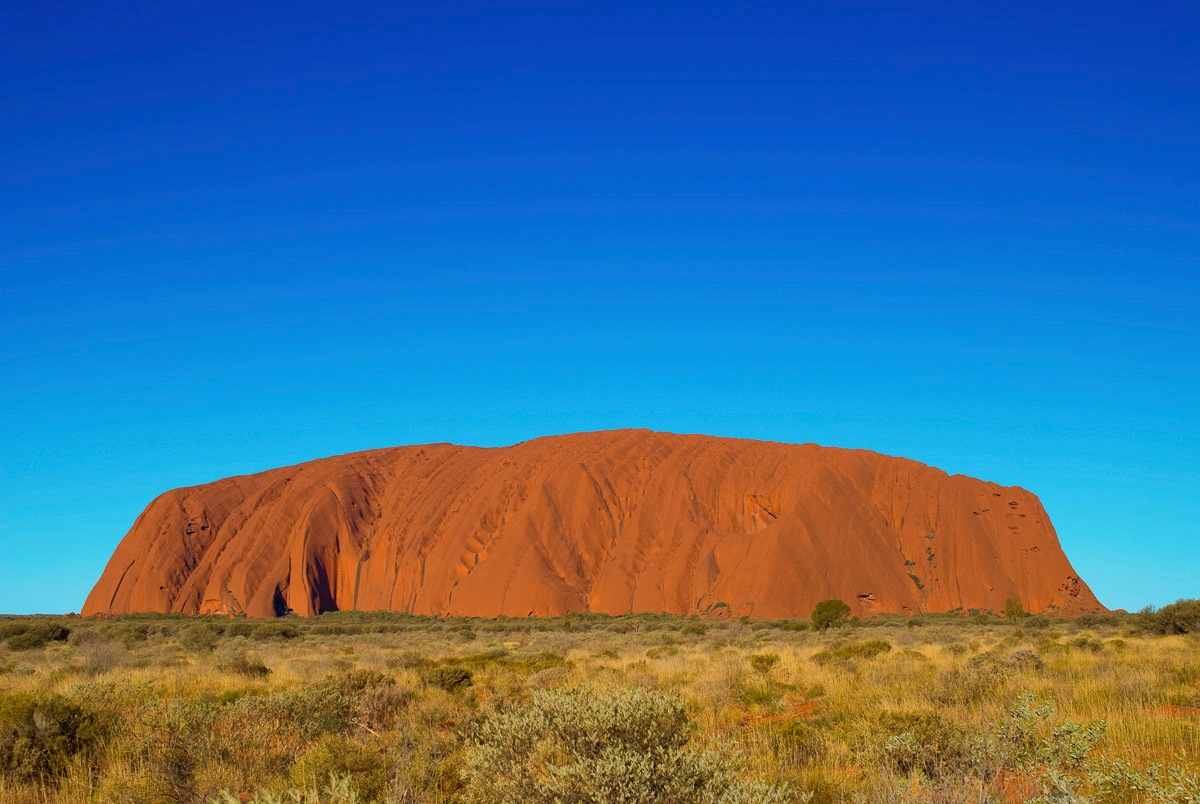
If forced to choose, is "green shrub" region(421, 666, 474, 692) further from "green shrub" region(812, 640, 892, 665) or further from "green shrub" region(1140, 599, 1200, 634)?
"green shrub" region(1140, 599, 1200, 634)

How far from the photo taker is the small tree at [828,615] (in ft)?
123

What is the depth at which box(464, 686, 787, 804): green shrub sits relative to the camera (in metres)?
4.23

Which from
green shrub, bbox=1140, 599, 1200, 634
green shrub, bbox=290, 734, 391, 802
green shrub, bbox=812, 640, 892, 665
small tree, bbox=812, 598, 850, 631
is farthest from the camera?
small tree, bbox=812, 598, 850, 631

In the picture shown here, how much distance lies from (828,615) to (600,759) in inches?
1463

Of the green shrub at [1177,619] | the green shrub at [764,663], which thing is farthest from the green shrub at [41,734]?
the green shrub at [1177,619]

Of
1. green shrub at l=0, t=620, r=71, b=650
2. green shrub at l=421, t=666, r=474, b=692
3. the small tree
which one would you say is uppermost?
green shrub at l=421, t=666, r=474, b=692

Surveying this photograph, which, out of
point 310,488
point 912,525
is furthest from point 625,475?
point 310,488

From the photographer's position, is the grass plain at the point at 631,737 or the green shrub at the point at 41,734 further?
the green shrub at the point at 41,734

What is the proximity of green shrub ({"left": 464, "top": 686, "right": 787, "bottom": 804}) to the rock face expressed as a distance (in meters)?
50.5

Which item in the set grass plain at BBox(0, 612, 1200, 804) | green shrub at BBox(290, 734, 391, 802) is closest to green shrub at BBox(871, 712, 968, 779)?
grass plain at BBox(0, 612, 1200, 804)

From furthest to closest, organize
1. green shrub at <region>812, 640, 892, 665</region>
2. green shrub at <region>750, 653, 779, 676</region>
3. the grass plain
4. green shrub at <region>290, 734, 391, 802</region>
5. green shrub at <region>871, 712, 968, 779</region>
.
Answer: green shrub at <region>812, 640, 892, 665</region>
green shrub at <region>750, 653, 779, 676</region>
green shrub at <region>871, 712, 968, 779</region>
green shrub at <region>290, 734, 391, 802</region>
the grass plain

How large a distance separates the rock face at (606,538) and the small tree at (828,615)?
527 inches

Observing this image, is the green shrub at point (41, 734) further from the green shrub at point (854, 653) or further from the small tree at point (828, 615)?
the small tree at point (828, 615)

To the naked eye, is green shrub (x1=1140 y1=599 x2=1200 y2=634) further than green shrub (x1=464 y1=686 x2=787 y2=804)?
Yes
